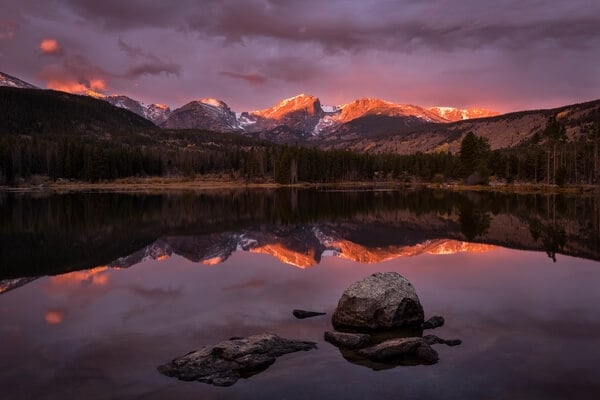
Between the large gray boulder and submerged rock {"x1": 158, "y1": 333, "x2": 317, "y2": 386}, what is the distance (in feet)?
9.79

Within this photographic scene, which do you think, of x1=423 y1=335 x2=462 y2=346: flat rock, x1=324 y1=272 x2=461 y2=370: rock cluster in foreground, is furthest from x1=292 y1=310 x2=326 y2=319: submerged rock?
x1=423 y1=335 x2=462 y2=346: flat rock

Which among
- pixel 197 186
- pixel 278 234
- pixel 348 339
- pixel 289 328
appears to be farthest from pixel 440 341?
pixel 197 186

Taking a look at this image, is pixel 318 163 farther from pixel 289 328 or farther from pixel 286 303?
pixel 289 328

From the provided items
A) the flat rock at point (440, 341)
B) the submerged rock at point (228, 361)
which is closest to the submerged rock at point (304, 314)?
the submerged rock at point (228, 361)

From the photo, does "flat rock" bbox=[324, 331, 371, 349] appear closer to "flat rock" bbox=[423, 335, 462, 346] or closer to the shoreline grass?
"flat rock" bbox=[423, 335, 462, 346]

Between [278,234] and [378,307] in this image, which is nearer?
[378,307]

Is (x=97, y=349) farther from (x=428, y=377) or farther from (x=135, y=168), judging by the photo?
→ (x=135, y=168)

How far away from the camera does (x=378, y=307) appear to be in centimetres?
1923

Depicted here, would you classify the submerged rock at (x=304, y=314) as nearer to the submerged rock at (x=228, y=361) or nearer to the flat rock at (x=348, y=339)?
the flat rock at (x=348, y=339)

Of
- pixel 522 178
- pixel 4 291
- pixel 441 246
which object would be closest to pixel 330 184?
pixel 522 178

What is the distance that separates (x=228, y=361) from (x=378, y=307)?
259 inches

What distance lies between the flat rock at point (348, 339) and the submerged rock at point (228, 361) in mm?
1020

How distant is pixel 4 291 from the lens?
26.1 meters

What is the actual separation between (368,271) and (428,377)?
56.7 feet
